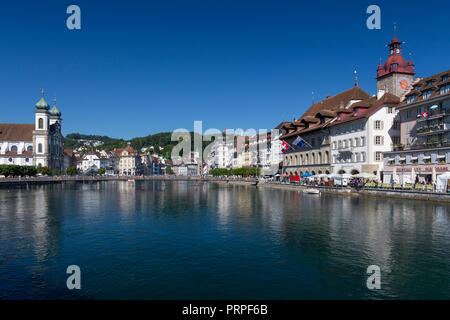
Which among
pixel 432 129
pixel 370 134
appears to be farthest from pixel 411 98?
pixel 370 134

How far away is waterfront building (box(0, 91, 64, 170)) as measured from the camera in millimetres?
153000

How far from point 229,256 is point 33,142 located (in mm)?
158382

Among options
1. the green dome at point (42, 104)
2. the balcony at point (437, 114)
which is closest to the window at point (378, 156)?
the balcony at point (437, 114)

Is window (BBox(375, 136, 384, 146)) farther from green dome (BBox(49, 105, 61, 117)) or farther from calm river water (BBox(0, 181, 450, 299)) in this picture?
green dome (BBox(49, 105, 61, 117))

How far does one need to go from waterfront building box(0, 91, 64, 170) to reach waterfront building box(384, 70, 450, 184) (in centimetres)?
14371

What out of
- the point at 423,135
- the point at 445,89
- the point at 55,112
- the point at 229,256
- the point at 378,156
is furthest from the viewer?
the point at 55,112

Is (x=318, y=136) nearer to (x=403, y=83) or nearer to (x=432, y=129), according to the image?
(x=403, y=83)

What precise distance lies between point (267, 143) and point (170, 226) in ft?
371

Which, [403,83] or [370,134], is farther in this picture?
[403,83]

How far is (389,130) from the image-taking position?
64.2m

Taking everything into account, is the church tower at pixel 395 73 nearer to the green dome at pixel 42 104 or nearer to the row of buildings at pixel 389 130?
the row of buildings at pixel 389 130

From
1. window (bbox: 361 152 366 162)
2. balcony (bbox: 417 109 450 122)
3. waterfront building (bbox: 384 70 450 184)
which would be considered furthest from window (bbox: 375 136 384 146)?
Answer: balcony (bbox: 417 109 450 122)

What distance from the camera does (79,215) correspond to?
37656mm
